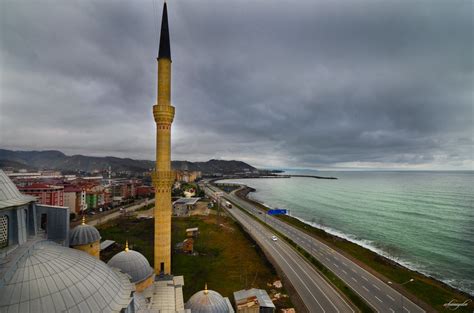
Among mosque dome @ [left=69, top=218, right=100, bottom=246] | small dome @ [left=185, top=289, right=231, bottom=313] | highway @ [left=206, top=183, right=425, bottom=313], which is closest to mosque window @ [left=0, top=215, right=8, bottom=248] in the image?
mosque dome @ [left=69, top=218, right=100, bottom=246]

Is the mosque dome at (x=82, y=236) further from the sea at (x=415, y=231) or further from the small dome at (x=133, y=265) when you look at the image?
the sea at (x=415, y=231)

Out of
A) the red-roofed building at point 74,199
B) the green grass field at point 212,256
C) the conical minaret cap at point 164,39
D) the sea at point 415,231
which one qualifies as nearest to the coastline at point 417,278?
the sea at point 415,231

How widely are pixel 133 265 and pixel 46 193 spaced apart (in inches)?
2784

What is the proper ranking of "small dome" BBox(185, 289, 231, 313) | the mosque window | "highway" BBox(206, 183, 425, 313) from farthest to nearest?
"highway" BBox(206, 183, 425, 313), "small dome" BBox(185, 289, 231, 313), the mosque window

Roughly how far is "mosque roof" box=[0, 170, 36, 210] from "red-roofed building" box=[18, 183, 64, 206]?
235ft

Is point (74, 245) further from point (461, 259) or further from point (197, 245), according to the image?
point (461, 259)

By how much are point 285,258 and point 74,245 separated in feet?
118

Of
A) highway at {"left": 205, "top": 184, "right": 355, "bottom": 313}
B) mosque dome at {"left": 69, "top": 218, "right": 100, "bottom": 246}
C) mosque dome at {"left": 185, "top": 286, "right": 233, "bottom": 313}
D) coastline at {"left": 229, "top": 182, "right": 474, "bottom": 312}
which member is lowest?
coastline at {"left": 229, "top": 182, "right": 474, "bottom": 312}

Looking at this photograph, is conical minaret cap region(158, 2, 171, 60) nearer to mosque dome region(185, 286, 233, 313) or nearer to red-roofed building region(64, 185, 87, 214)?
mosque dome region(185, 286, 233, 313)

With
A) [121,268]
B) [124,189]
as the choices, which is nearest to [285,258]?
[121,268]

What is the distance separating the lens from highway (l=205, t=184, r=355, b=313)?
30578mm

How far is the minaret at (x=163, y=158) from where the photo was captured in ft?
95.6

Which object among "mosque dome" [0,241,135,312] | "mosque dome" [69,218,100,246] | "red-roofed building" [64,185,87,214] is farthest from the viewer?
"red-roofed building" [64,185,87,214]

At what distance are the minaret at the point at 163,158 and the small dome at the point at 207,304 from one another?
824cm
